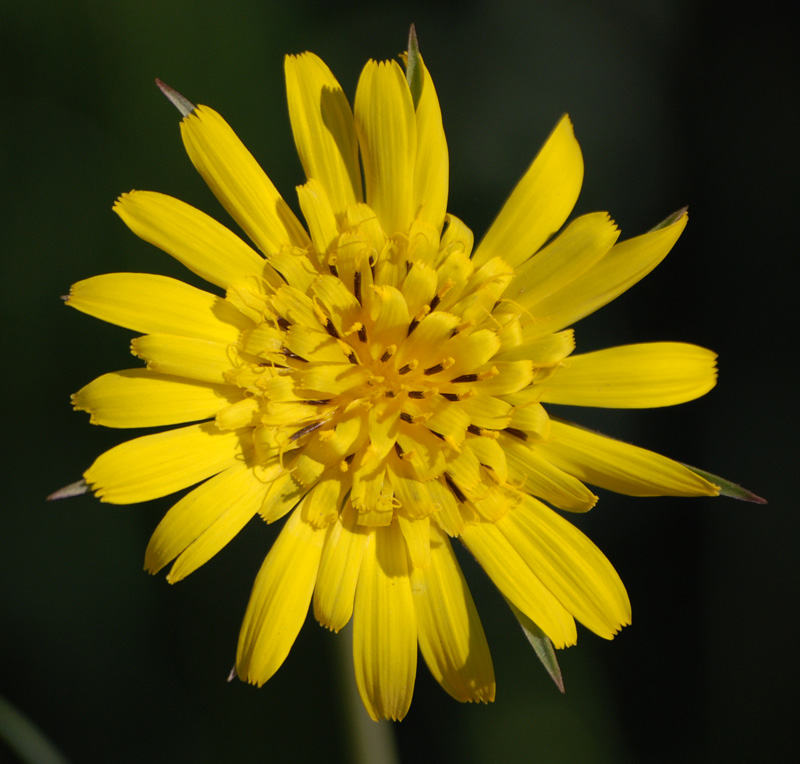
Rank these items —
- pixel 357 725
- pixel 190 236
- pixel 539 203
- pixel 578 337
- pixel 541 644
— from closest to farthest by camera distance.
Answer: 1. pixel 541 644
2. pixel 190 236
3. pixel 539 203
4. pixel 357 725
5. pixel 578 337

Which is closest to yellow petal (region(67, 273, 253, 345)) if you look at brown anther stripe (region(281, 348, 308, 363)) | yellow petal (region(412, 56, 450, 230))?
brown anther stripe (region(281, 348, 308, 363))

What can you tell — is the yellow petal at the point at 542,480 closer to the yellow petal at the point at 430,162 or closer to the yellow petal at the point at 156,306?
the yellow petal at the point at 430,162

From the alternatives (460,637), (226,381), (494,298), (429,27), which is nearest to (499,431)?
(494,298)

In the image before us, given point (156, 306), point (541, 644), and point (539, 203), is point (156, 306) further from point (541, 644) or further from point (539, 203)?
point (541, 644)

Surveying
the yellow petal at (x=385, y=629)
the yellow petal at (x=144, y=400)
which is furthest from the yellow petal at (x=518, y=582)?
the yellow petal at (x=144, y=400)

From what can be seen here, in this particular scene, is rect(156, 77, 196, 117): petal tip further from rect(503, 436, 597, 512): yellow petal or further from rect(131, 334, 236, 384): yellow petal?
rect(503, 436, 597, 512): yellow petal

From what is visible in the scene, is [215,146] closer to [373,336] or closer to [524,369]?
[373,336]

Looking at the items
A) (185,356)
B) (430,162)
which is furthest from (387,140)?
(185,356)

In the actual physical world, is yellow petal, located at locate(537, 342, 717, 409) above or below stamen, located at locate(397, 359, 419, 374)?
below
